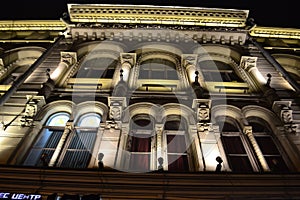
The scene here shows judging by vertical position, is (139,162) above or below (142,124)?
below

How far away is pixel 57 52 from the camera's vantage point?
1836 cm

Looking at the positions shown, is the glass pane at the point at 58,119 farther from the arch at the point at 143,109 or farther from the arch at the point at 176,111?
the arch at the point at 176,111

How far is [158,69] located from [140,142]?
22.6ft

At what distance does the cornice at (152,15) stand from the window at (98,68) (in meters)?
3.86

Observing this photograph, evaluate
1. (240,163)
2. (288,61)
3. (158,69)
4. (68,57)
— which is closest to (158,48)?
(158,69)

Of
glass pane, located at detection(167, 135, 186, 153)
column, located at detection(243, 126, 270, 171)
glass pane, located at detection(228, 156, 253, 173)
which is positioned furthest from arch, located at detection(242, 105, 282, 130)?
glass pane, located at detection(167, 135, 186, 153)

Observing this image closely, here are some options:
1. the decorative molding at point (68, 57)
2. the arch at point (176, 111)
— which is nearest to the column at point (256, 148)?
the arch at point (176, 111)

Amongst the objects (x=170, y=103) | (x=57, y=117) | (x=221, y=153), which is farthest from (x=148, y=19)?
(x=221, y=153)

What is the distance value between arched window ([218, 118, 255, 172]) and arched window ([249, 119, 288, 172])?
26.4 inches

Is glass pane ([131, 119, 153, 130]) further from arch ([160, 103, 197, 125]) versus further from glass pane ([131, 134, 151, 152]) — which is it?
arch ([160, 103, 197, 125])

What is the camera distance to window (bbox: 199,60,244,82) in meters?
17.5

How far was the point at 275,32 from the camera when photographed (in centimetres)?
2227

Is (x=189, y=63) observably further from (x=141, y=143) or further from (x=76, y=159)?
(x=76, y=159)

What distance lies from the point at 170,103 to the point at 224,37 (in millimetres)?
8047
